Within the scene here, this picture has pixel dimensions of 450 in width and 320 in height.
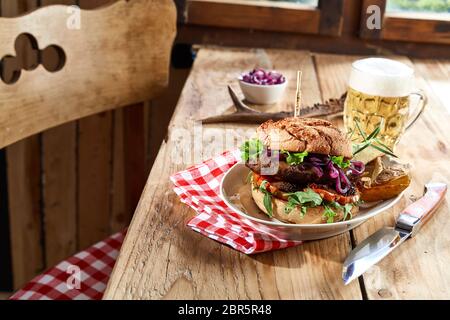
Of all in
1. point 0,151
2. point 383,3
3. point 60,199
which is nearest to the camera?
point 383,3

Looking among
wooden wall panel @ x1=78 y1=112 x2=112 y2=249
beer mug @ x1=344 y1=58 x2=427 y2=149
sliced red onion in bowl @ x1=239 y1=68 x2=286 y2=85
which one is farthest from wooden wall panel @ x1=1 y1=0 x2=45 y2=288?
beer mug @ x1=344 y1=58 x2=427 y2=149

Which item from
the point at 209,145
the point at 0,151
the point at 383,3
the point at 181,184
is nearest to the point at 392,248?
the point at 181,184

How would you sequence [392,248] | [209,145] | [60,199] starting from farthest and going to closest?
[60,199] < [209,145] < [392,248]

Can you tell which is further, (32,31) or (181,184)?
(32,31)

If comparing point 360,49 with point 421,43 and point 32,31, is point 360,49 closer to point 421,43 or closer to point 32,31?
point 421,43
